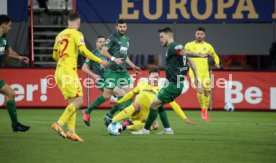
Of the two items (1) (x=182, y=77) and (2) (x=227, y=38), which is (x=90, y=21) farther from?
(1) (x=182, y=77)

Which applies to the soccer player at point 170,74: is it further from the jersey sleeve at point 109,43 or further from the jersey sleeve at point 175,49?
the jersey sleeve at point 109,43

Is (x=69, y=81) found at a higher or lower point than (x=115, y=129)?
higher

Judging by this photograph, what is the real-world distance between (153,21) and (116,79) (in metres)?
8.88

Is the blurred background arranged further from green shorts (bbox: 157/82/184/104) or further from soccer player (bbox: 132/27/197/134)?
green shorts (bbox: 157/82/184/104)

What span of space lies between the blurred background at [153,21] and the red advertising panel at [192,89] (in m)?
1.92

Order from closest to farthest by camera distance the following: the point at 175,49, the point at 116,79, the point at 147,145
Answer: the point at 147,145
the point at 175,49
the point at 116,79

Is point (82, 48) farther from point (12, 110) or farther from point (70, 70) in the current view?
point (12, 110)

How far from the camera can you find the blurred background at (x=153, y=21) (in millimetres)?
24156

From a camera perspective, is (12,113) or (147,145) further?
(12,113)

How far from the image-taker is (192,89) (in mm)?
22016

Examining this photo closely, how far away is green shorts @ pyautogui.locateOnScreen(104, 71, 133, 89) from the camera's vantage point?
617 inches

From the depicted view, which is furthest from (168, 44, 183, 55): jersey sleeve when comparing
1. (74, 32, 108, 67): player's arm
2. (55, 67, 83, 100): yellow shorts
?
(55, 67, 83, 100): yellow shorts

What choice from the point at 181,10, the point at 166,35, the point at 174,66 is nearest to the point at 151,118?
the point at 174,66

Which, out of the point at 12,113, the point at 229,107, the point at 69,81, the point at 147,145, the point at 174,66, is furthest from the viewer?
the point at 229,107
